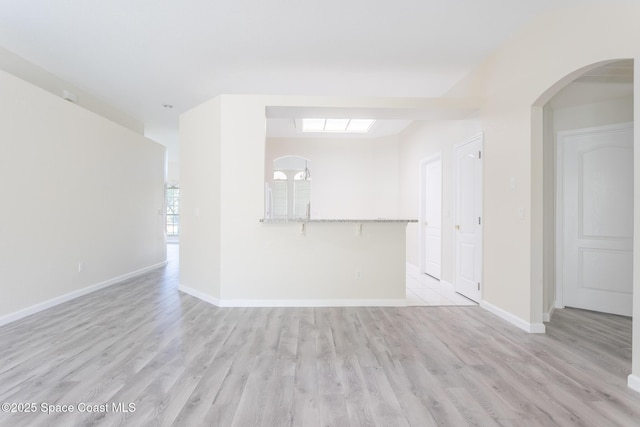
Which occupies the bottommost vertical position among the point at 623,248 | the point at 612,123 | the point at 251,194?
the point at 623,248

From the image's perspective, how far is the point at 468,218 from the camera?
4191mm

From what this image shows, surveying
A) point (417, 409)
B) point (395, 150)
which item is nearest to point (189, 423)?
point (417, 409)

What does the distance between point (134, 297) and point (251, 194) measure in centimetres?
223

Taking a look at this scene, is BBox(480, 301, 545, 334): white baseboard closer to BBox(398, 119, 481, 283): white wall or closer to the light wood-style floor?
the light wood-style floor

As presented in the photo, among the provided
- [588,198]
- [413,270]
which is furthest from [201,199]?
[588,198]

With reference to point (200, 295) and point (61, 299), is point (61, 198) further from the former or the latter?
point (200, 295)

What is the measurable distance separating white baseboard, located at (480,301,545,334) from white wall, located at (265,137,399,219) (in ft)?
12.9

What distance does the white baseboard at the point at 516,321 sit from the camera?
2990mm

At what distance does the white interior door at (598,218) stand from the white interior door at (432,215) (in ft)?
5.64

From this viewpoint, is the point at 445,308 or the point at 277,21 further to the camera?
the point at 445,308

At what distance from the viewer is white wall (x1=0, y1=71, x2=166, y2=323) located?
127 inches

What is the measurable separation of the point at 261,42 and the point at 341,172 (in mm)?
4285

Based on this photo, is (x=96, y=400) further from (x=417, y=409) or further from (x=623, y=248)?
(x=623, y=248)

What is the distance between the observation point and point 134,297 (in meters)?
4.20
